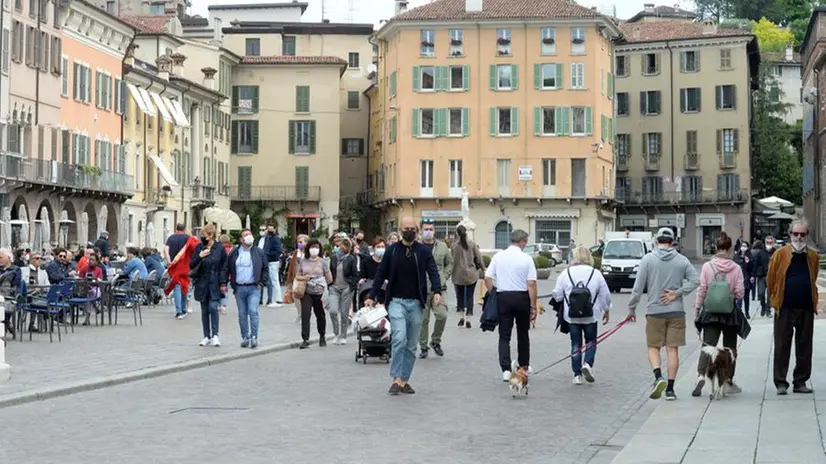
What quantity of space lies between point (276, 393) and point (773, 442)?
6157 millimetres

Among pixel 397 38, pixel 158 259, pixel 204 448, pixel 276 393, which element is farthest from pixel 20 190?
pixel 204 448

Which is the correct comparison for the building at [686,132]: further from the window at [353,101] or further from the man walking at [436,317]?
the man walking at [436,317]

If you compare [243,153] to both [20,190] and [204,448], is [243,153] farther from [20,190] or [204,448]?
[204,448]

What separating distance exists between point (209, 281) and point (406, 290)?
271 inches

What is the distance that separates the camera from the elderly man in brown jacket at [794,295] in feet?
52.3

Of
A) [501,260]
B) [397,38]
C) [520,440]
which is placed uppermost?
[397,38]

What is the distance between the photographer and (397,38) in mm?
88688

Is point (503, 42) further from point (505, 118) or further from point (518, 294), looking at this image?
point (518, 294)

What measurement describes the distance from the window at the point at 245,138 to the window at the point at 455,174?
47.5ft

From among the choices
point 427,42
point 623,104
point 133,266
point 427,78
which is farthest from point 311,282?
point 623,104

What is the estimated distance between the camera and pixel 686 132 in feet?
329

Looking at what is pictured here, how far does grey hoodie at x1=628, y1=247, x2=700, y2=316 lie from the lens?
53.0 feet

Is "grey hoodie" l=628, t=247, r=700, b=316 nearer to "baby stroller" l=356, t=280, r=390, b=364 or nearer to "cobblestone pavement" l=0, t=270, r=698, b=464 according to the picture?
"cobblestone pavement" l=0, t=270, r=698, b=464

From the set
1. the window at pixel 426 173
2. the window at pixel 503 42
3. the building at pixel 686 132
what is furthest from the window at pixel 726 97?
the window at pixel 426 173
